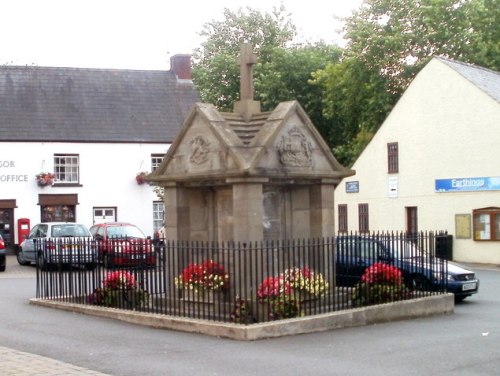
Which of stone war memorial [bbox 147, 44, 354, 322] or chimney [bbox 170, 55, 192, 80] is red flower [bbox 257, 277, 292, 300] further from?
chimney [bbox 170, 55, 192, 80]

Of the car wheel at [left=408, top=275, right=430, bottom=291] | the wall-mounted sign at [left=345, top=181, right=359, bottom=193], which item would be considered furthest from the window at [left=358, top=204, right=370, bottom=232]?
the car wheel at [left=408, top=275, right=430, bottom=291]

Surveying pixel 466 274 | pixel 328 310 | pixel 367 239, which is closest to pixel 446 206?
pixel 466 274

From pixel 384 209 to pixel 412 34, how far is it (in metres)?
10.7

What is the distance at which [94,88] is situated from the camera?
44.8 meters

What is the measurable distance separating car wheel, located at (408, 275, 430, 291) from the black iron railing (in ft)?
0.08

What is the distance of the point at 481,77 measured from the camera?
36.7 meters

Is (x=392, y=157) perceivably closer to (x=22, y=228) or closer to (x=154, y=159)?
(x=154, y=159)

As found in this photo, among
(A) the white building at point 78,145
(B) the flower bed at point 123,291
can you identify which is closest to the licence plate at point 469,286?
(B) the flower bed at point 123,291

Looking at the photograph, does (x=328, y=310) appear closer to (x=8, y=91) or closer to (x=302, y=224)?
(x=302, y=224)

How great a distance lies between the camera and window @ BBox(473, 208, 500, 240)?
111 feet

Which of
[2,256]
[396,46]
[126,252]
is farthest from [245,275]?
[396,46]

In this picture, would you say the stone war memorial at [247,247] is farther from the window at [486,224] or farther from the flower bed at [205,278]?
the window at [486,224]

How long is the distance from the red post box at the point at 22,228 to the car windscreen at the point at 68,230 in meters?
8.21

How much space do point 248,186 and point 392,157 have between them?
2517cm
